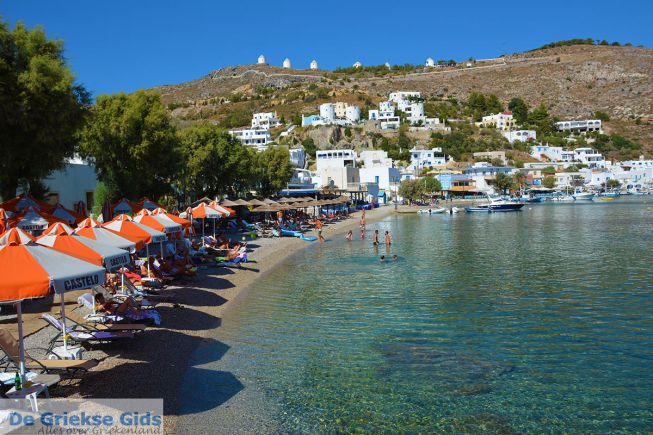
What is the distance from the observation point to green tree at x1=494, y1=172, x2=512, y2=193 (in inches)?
4142

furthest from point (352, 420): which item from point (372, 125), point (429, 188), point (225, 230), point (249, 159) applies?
point (372, 125)

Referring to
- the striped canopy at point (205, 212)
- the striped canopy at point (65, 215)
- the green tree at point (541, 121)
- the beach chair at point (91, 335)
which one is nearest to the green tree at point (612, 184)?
the green tree at point (541, 121)

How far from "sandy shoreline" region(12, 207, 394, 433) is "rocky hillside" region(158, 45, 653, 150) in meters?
141

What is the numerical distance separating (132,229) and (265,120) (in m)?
138

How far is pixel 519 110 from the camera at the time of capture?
158m

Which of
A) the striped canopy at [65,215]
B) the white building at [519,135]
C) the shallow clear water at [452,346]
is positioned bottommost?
the shallow clear water at [452,346]

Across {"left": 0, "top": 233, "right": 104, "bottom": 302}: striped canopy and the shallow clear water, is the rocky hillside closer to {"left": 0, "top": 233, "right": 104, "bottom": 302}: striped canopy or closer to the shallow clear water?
the shallow clear water

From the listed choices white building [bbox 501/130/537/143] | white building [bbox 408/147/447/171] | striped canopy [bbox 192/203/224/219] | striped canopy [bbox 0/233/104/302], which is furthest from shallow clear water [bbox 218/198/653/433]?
white building [bbox 501/130/537/143]

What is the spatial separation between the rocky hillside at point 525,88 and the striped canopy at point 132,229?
14234 cm

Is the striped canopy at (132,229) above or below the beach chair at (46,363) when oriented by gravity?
above

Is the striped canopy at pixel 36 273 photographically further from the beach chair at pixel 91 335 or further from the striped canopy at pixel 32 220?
the striped canopy at pixel 32 220

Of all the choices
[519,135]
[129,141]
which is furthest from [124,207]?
[519,135]

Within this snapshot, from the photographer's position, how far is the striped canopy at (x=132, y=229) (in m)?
15.4

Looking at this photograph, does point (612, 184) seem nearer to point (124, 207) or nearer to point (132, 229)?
point (124, 207)
